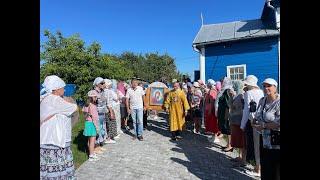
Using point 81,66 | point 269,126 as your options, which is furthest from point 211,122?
point 81,66

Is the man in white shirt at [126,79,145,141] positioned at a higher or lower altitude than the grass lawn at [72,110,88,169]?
higher

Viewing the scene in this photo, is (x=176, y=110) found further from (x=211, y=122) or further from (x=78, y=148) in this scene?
(x=78, y=148)

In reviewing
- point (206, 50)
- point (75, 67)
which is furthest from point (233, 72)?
point (75, 67)

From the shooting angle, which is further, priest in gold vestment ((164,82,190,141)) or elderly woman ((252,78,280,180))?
priest in gold vestment ((164,82,190,141))

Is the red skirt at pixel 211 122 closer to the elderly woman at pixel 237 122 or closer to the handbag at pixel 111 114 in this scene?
the elderly woman at pixel 237 122

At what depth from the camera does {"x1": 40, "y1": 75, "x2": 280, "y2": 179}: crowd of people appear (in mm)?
4129

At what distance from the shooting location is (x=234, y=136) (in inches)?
293

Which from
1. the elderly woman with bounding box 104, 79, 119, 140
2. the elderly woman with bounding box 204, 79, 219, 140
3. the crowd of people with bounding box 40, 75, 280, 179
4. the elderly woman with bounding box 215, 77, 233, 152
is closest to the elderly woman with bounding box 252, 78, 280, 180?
the crowd of people with bounding box 40, 75, 280, 179

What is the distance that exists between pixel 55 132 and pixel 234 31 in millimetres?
15525

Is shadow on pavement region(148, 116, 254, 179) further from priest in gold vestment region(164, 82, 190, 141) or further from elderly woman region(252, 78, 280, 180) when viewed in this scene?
elderly woman region(252, 78, 280, 180)

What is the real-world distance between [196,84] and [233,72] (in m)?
5.84

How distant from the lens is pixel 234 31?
59.7 feet

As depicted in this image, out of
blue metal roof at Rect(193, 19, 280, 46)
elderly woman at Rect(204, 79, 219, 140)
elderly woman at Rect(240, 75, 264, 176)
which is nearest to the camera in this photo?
elderly woman at Rect(240, 75, 264, 176)
